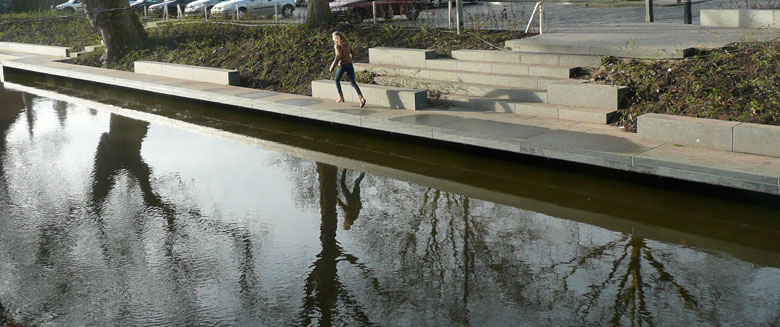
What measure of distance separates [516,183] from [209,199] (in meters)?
4.02

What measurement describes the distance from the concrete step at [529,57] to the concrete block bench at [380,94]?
81.8 inches

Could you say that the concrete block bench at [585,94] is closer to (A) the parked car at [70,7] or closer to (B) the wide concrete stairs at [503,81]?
(B) the wide concrete stairs at [503,81]

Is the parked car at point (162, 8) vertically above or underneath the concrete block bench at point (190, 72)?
above

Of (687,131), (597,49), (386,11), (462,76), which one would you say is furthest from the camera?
(386,11)

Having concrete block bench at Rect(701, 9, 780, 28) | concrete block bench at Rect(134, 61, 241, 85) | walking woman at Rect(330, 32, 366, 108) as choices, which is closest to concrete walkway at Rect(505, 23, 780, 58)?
concrete block bench at Rect(701, 9, 780, 28)

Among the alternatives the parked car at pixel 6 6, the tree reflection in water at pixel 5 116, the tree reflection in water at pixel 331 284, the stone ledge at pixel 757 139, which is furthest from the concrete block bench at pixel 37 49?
the stone ledge at pixel 757 139

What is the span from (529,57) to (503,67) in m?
0.52

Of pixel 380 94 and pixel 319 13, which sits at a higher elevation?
pixel 319 13

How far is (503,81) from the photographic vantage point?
49.5 feet

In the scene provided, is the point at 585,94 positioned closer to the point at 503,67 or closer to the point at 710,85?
the point at 710,85

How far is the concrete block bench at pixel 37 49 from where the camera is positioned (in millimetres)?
27789

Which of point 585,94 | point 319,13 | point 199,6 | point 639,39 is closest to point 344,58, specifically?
point 585,94

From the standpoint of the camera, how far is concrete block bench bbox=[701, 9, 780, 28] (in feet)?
51.5

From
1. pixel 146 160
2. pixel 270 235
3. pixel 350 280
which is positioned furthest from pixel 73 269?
pixel 146 160
